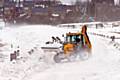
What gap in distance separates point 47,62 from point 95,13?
90089mm

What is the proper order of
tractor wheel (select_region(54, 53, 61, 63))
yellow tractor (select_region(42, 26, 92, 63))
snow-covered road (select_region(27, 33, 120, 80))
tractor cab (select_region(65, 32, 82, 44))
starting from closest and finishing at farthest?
snow-covered road (select_region(27, 33, 120, 80)), tractor wheel (select_region(54, 53, 61, 63)), yellow tractor (select_region(42, 26, 92, 63)), tractor cab (select_region(65, 32, 82, 44))

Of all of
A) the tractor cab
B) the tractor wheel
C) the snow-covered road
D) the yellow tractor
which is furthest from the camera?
the tractor cab

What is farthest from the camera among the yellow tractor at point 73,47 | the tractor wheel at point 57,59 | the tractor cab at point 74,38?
the tractor cab at point 74,38

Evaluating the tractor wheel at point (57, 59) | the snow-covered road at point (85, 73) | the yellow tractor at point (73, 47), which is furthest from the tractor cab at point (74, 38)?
the snow-covered road at point (85, 73)

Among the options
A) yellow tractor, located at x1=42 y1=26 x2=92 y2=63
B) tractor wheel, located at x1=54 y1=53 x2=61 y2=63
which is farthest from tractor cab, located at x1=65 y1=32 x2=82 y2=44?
tractor wheel, located at x1=54 y1=53 x2=61 y2=63

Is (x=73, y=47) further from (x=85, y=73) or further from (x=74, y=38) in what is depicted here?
(x=85, y=73)

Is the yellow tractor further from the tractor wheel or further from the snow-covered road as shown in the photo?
the snow-covered road

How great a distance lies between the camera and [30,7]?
107 meters

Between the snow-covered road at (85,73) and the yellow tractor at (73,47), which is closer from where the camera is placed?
the snow-covered road at (85,73)

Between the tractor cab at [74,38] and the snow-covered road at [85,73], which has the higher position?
the tractor cab at [74,38]

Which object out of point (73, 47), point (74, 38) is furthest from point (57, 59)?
point (74, 38)

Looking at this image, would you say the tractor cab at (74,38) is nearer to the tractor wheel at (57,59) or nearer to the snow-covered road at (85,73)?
the tractor wheel at (57,59)

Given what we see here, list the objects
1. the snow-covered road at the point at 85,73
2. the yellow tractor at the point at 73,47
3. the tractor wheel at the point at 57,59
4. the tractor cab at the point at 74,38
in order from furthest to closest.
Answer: the tractor cab at the point at 74,38 → the yellow tractor at the point at 73,47 → the tractor wheel at the point at 57,59 → the snow-covered road at the point at 85,73

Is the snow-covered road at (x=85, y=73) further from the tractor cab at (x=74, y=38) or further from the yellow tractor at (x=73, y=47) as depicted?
the tractor cab at (x=74, y=38)
